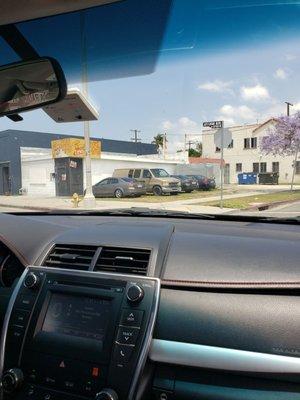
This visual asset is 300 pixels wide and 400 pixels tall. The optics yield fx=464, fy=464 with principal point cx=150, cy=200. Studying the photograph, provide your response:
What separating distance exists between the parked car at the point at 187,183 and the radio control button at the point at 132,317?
189 centimetres

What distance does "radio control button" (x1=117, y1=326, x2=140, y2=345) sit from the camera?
6.30 feet

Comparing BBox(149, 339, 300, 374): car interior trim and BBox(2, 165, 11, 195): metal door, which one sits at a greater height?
BBox(2, 165, 11, 195): metal door

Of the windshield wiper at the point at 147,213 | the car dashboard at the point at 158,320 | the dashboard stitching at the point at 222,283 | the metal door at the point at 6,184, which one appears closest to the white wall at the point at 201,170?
the windshield wiper at the point at 147,213

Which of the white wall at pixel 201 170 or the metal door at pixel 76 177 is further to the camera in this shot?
the metal door at pixel 76 177

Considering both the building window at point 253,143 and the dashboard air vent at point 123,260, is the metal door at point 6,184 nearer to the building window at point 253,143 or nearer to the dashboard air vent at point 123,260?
the building window at point 253,143

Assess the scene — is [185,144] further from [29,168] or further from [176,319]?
[29,168]

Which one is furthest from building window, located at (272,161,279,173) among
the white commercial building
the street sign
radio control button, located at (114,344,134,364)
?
radio control button, located at (114,344,134,364)

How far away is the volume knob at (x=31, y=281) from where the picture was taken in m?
2.28

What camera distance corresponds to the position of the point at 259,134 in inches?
113

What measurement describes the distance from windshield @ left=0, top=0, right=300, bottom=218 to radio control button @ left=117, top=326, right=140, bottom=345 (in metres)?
1.12

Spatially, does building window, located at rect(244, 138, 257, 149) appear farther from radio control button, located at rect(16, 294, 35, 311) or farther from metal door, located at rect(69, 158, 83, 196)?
metal door, located at rect(69, 158, 83, 196)

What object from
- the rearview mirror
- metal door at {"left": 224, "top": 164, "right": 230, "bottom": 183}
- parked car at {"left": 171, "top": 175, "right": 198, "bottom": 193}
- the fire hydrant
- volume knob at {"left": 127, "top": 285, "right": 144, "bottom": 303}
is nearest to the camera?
volume knob at {"left": 127, "top": 285, "right": 144, "bottom": 303}

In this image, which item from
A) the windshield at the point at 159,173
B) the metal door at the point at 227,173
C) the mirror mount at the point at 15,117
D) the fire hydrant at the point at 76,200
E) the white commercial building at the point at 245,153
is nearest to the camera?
the white commercial building at the point at 245,153

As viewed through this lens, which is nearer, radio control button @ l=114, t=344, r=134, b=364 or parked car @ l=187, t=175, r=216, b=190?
radio control button @ l=114, t=344, r=134, b=364
